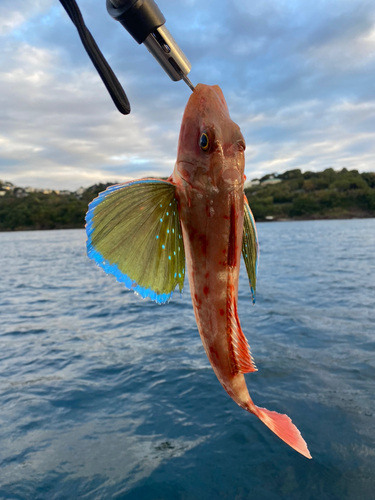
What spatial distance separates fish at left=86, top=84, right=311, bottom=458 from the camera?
1963mm

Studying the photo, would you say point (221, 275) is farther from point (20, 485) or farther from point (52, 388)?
point (52, 388)

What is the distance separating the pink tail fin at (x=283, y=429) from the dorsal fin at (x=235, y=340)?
29cm

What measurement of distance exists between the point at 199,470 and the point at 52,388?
4.09 meters

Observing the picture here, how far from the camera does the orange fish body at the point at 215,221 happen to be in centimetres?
195

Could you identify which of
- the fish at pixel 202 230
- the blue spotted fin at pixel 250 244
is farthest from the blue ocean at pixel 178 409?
the blue spotted fin at pixel 250 244

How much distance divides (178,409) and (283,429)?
15.4ft

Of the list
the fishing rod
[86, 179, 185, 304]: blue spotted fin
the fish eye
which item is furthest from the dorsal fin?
the fishing rod

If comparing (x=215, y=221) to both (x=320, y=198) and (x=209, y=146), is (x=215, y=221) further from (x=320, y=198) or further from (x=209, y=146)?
(x=320, y=198)

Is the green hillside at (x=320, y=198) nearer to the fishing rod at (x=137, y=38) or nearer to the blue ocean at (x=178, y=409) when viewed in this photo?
the blue ocean at (x=178, y=409)

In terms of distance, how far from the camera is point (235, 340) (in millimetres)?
2094

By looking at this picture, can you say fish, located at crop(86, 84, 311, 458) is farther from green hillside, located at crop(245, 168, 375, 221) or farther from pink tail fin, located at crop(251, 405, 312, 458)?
green hillside, located at crop(245, 168, 375, 221)

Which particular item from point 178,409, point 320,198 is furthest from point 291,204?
point 178,409

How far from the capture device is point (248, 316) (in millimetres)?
12703

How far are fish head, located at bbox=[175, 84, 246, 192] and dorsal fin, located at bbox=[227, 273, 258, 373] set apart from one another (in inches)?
21.4
